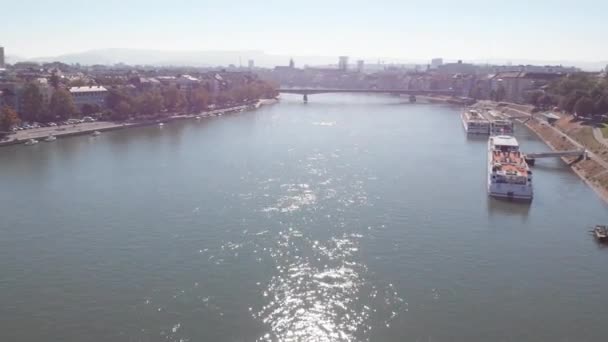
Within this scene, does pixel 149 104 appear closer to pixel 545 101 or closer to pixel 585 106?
pixel 585 106

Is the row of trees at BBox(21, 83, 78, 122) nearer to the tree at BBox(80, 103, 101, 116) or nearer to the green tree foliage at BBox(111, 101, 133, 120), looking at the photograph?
the tree at BBox(80, 103, 101, 116)

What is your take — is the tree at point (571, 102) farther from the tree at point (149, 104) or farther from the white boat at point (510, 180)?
the tree at point (149, 104)

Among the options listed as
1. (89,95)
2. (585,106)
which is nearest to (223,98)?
(89,95)

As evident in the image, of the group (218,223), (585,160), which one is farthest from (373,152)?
(218,223)

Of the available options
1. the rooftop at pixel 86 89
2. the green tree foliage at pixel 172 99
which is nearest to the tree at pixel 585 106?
the green tree foliage at pixel 172 99

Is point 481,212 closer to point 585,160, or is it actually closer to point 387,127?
point 585,160

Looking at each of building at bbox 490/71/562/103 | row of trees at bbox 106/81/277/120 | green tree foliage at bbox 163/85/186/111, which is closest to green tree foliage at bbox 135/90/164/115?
row of trees at bbox 106/81/277/120
